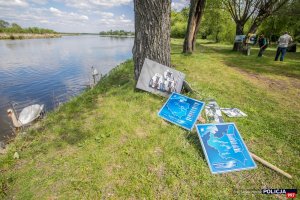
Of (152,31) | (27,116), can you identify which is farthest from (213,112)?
(27,116)

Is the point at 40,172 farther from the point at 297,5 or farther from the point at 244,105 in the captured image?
the point at 297,5

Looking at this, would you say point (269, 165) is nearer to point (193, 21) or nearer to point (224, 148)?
point (224, 148)

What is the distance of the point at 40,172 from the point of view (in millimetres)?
2754

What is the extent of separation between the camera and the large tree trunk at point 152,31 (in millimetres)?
4418

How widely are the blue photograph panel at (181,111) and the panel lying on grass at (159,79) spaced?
19.7 inches

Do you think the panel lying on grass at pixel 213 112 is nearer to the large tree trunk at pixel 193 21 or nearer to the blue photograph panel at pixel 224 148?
the blue photograph panel at pixel 224 148

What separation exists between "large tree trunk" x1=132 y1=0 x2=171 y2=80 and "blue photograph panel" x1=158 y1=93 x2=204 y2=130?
137 centimetres

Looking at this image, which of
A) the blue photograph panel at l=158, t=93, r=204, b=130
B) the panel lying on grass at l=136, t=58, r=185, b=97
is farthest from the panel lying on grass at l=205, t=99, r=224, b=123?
the panel lying on grass at l=136, t=58, r=185, b=97

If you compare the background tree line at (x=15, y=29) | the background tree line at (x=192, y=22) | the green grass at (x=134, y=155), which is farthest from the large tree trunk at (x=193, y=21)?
the background tree line at (x=15, y=29)

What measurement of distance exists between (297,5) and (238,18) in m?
4.46

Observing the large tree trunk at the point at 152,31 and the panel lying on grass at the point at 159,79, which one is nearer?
the large tree trunk at the point at 152,31

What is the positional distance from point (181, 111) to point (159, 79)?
132 cm

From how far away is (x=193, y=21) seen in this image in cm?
1137

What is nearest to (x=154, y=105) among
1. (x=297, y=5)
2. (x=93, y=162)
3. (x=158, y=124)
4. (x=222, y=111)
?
(x=158, y=124)
